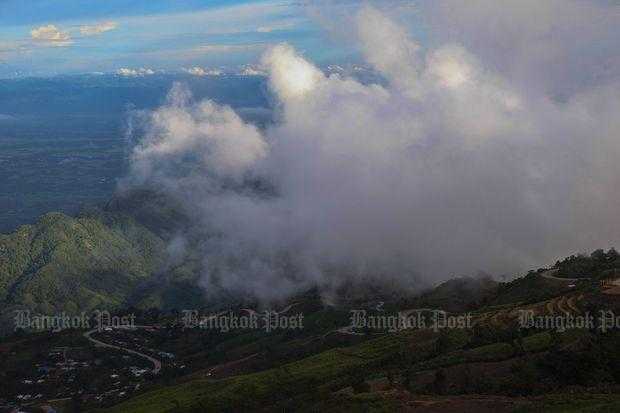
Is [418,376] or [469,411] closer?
[469,411]

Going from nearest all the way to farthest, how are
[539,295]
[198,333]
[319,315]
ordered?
[539,295], [319,315], [198,333]

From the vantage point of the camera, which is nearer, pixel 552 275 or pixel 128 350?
pixel 552 275

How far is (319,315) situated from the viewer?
16062cm

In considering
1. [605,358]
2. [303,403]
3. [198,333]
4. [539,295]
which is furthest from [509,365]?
[198,333]

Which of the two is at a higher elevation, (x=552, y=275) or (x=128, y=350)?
(x=552, y=275)

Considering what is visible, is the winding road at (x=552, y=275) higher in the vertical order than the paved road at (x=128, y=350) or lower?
higher

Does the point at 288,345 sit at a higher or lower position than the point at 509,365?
lower

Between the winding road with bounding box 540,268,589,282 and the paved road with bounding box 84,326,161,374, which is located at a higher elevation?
the winding road with bounding box 540,268,589,282

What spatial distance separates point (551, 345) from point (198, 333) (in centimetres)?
12406

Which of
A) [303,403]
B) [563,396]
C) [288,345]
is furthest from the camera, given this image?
[288,345]

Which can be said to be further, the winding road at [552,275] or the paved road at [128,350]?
the paved road at [128,350]

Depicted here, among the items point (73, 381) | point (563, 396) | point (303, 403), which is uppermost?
point (563, 396)

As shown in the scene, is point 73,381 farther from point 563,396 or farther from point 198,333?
point 563,396

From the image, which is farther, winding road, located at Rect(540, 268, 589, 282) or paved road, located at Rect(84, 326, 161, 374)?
paved road, located at Rect(84, 326, 161, 374)
